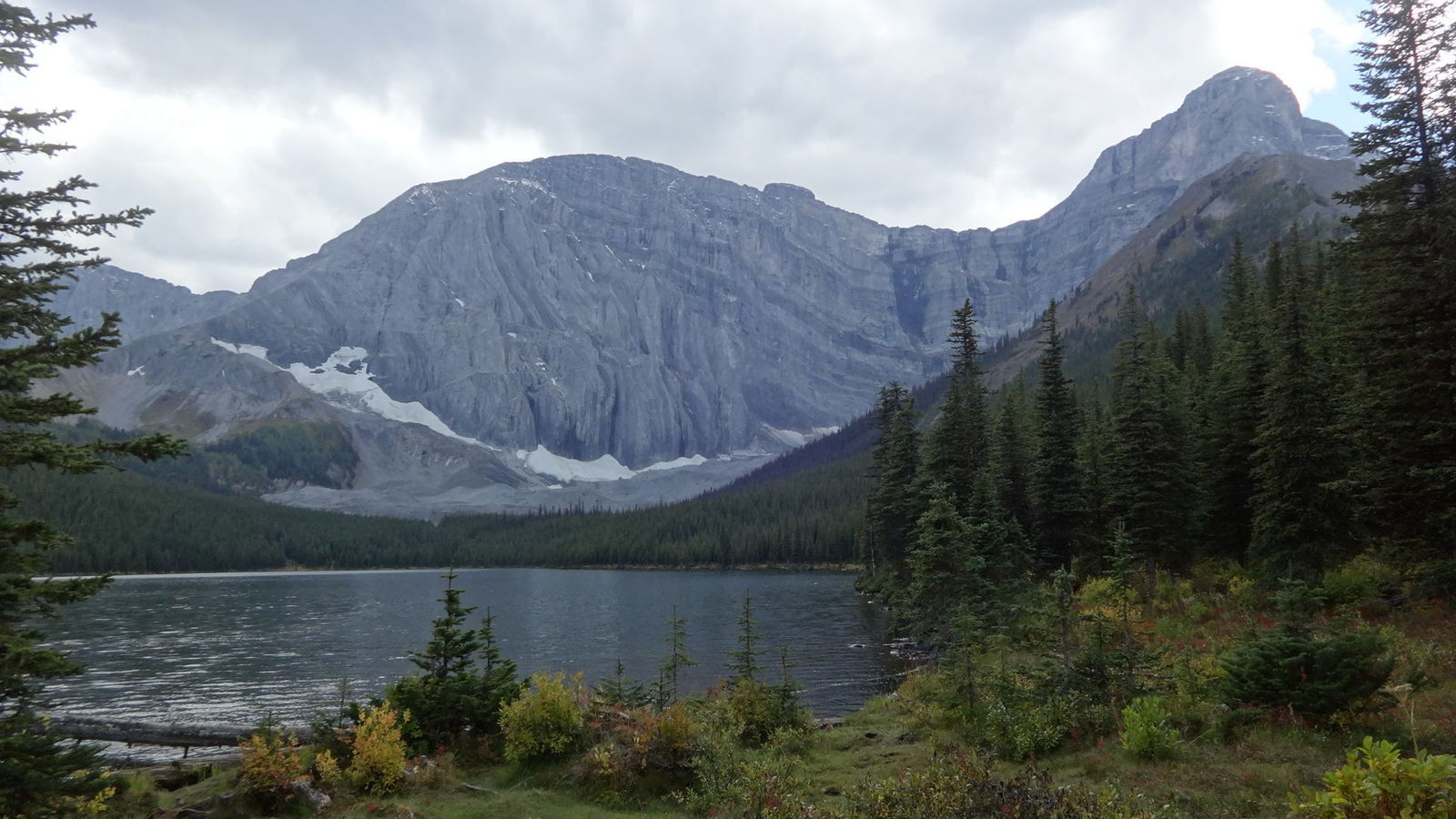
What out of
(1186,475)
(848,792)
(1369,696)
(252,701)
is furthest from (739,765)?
(252,701)

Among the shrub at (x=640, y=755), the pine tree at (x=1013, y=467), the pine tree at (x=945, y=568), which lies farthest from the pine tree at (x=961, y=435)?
the shrub at (x=640, y=755)

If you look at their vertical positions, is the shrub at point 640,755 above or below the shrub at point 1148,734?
below

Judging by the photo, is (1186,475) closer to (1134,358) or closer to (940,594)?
(1134,358)

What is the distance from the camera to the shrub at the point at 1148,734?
14766 mm

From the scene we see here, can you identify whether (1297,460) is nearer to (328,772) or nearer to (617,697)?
(617,697)

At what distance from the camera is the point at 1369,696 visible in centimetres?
1383

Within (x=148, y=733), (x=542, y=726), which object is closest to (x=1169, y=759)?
(x=542, y=726)

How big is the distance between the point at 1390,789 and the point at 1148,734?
8.87m

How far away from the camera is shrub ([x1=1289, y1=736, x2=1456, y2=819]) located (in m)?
6.72

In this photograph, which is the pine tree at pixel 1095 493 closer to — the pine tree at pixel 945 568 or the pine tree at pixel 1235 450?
the pine tree at pixel 1235 450

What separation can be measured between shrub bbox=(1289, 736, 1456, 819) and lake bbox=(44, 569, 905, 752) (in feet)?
78.2

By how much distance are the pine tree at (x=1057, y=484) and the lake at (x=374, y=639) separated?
38.2 ft

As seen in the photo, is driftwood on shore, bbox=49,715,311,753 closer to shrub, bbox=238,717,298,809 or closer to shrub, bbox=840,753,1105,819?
Result: shrub, bbox=238,717,298,809

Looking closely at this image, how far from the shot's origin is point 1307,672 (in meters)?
14.5
